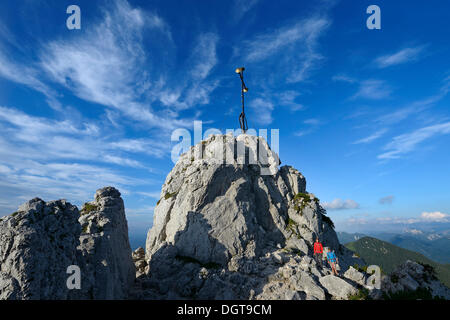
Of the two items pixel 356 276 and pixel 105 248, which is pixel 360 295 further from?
pixel 105 248

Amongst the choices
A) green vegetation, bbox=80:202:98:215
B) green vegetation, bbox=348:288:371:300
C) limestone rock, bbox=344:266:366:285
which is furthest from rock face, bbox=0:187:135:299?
limestone rock, bbox=344:266:366:285

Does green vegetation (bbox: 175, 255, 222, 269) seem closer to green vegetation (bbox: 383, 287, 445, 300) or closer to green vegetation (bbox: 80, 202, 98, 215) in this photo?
green vegetation (bbox: 80, 202, 98, 215)

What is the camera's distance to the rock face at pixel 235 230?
28312 millimetres

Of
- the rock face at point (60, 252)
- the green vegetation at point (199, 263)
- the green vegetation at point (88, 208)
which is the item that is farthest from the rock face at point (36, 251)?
the green vegetation at point (199, 263)

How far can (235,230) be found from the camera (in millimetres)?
35406

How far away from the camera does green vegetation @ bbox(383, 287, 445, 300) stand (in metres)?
25.5

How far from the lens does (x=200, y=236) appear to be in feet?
112

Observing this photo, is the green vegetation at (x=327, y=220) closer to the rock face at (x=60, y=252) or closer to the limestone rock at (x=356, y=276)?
the limestone rock at (x=356, y=276)

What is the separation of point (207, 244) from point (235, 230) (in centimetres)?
512

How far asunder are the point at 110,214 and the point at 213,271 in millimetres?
16089

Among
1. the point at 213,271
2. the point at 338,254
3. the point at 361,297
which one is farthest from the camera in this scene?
the point at 338,254

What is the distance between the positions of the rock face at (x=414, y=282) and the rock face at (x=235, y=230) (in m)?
5.24
